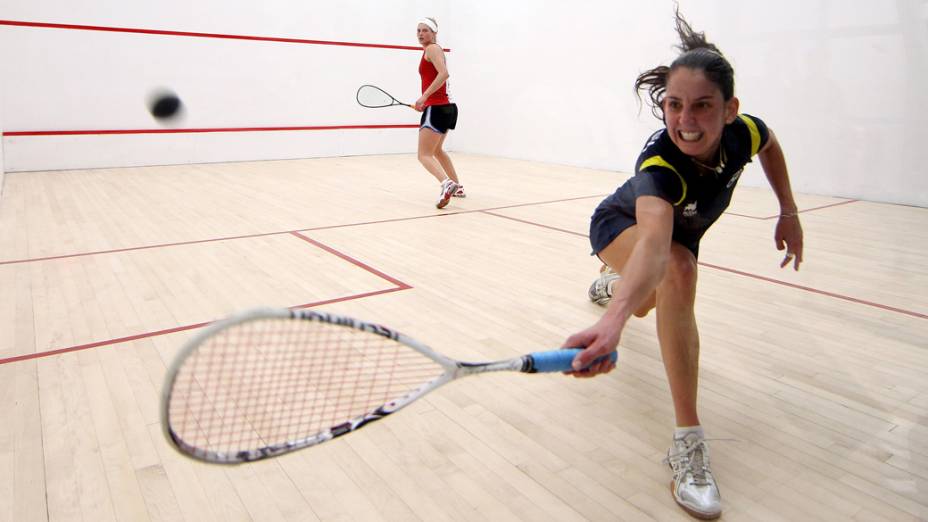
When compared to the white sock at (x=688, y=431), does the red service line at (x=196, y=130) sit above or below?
above

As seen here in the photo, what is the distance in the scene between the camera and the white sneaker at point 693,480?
3.29 ft

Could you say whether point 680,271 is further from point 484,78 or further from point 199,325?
point 484,78

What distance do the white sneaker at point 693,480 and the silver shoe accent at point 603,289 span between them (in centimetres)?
86

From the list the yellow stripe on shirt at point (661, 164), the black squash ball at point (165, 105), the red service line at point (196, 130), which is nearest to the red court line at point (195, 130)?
the red service line at point (196, 130)

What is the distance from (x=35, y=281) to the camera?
2.16 metres

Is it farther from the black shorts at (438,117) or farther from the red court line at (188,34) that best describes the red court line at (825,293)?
the red court line at (188,34)

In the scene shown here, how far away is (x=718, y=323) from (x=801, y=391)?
17.5 inches

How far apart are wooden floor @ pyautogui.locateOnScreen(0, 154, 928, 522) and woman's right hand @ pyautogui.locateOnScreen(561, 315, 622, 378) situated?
10.8 inches

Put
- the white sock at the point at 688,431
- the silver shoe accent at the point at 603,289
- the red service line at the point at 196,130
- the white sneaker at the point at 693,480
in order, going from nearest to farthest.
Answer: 1. the white sneaker at the point at 693,480
2. the white sock at the point at 688,431
3. the silver shoe accent at the point at 603,289
4. the red service line at the point at 196,130

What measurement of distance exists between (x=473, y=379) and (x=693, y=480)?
1.82 ft

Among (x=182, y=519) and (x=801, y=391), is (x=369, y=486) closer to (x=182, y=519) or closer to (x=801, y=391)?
(x=182, y=519)

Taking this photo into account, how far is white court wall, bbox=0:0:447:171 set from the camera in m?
4.82

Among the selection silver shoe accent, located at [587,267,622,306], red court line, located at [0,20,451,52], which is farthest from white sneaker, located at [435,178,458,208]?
red court line, located at [0,20,451,52]

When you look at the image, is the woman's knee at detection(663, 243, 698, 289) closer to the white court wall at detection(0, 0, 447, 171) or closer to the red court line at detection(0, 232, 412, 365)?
the red court line at detection(0, 232, 412, 365)
